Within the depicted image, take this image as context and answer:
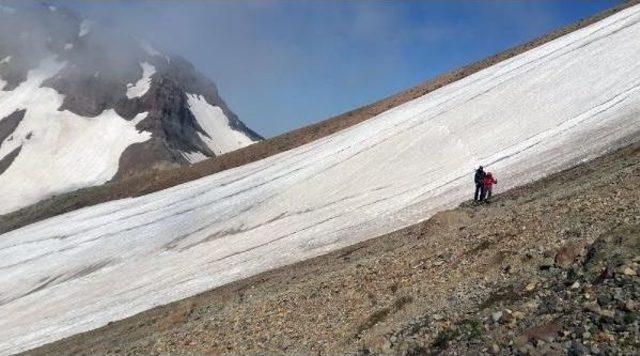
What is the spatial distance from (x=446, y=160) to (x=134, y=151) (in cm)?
13095

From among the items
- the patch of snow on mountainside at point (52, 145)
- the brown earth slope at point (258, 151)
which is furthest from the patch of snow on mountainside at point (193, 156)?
the brown earth slope at point (258, 151)

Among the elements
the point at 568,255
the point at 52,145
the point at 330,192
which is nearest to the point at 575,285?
the point at 568,255

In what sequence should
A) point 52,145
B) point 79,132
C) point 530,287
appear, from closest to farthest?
point 530,287
point 52,145
point 79,132

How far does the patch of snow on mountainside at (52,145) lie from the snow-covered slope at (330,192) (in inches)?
3443

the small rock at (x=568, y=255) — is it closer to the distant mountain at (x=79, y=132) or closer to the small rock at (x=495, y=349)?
the small rock at (x=495, y=349)

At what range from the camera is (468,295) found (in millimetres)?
16641

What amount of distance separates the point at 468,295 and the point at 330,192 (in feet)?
103

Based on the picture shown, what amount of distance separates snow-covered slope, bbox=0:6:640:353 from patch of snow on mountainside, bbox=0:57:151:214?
8745cm

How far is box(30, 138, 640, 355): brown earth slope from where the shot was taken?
13.1m

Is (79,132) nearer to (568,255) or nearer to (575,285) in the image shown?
(568,255)

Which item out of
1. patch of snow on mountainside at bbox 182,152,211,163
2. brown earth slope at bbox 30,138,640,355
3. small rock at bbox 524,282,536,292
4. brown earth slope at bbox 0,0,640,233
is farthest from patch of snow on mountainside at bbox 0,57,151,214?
small rock at bbox 524,282,536,292

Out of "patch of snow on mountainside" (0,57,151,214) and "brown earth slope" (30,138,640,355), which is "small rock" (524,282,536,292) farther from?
"patch of snow on mountainside" (0,57,151,214)

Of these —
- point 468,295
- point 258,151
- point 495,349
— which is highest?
point 258,151

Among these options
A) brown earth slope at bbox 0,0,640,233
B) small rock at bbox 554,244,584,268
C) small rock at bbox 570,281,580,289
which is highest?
brown earth slope at bbox 0,0,640,233
